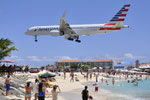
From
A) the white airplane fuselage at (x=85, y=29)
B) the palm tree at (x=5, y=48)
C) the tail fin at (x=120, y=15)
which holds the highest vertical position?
the tail fin at (x=120, y=15)

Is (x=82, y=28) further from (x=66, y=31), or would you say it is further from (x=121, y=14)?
(x=121, y=14)

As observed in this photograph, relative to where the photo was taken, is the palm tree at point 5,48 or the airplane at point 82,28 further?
the airplane at point 82,28

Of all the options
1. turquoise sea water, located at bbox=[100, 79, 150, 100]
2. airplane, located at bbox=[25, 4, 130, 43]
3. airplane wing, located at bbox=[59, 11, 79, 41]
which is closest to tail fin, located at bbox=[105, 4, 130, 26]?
airplane, located at bbox=[25, 4, 130, 43]

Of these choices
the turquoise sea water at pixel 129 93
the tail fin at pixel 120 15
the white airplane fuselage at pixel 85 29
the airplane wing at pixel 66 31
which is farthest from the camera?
the tail fin at pixel 120 15

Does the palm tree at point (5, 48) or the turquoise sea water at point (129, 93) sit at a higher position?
the palm tree at point (5, 48)

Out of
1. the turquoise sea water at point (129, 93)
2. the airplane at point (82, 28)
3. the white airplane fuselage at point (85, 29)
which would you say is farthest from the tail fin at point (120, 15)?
the turquoise sea water at point (129, 93)

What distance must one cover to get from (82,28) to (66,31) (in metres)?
2.07

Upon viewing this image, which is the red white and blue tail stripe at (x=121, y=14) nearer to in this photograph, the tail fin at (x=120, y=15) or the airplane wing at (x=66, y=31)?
the tail fin at (x=120, y=15)

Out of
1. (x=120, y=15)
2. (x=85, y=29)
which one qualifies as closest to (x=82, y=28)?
(x=85, y=29)

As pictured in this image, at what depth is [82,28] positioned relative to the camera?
28.7 meters

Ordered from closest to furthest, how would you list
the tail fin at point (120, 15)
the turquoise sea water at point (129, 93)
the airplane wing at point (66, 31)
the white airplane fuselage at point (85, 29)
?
the turquoise sea water at point (129, 93) < the airplane wing at point (66, 31) < the white airplane fuselage at point (85, 29) < the tail fin at point (120, 15)

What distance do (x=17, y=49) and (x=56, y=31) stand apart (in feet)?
22.4

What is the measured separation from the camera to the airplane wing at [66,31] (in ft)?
90.4

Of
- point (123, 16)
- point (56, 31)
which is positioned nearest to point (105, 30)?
point (123, 16)
